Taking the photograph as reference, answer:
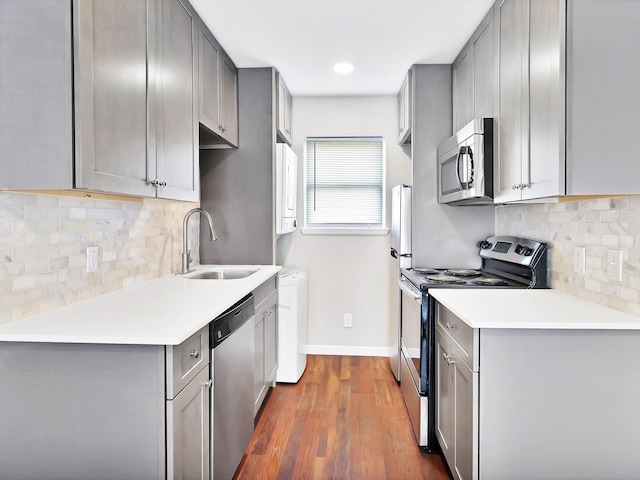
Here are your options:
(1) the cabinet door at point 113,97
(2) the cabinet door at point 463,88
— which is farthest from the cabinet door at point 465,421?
(2) the cabinet door at point 463,88

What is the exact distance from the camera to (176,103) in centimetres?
197

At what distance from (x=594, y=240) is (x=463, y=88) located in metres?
1.37

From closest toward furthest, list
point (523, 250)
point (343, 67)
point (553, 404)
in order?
point (553, 404)
point (523, 250)
point (343, 67)

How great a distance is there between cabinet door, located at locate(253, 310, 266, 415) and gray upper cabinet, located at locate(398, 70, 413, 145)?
5.97ft

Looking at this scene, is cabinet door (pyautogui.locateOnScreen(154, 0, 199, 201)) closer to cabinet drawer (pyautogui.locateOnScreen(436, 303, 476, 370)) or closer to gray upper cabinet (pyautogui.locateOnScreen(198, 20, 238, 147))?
gray upper cabinet (pyautogui.locateOnScreen(198, 20, 238, 147))

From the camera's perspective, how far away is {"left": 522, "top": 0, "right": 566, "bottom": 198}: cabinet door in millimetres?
1455

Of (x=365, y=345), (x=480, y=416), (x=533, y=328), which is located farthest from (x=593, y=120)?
(x=365, y=345)

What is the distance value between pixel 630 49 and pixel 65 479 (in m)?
2.38

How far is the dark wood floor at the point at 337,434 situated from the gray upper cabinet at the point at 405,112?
6.55ft

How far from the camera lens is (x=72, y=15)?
4.03 ft

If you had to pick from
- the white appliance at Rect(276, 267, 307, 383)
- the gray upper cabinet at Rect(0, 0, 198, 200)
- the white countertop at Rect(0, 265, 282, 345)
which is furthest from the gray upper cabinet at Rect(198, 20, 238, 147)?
the white appliance at Rect(276, 267, 307, 383)

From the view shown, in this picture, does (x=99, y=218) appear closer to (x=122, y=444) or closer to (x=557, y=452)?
(x=122, y=444)

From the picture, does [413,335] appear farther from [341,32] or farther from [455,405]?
[341,32]

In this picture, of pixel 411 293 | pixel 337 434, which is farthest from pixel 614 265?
pixel 337 434
